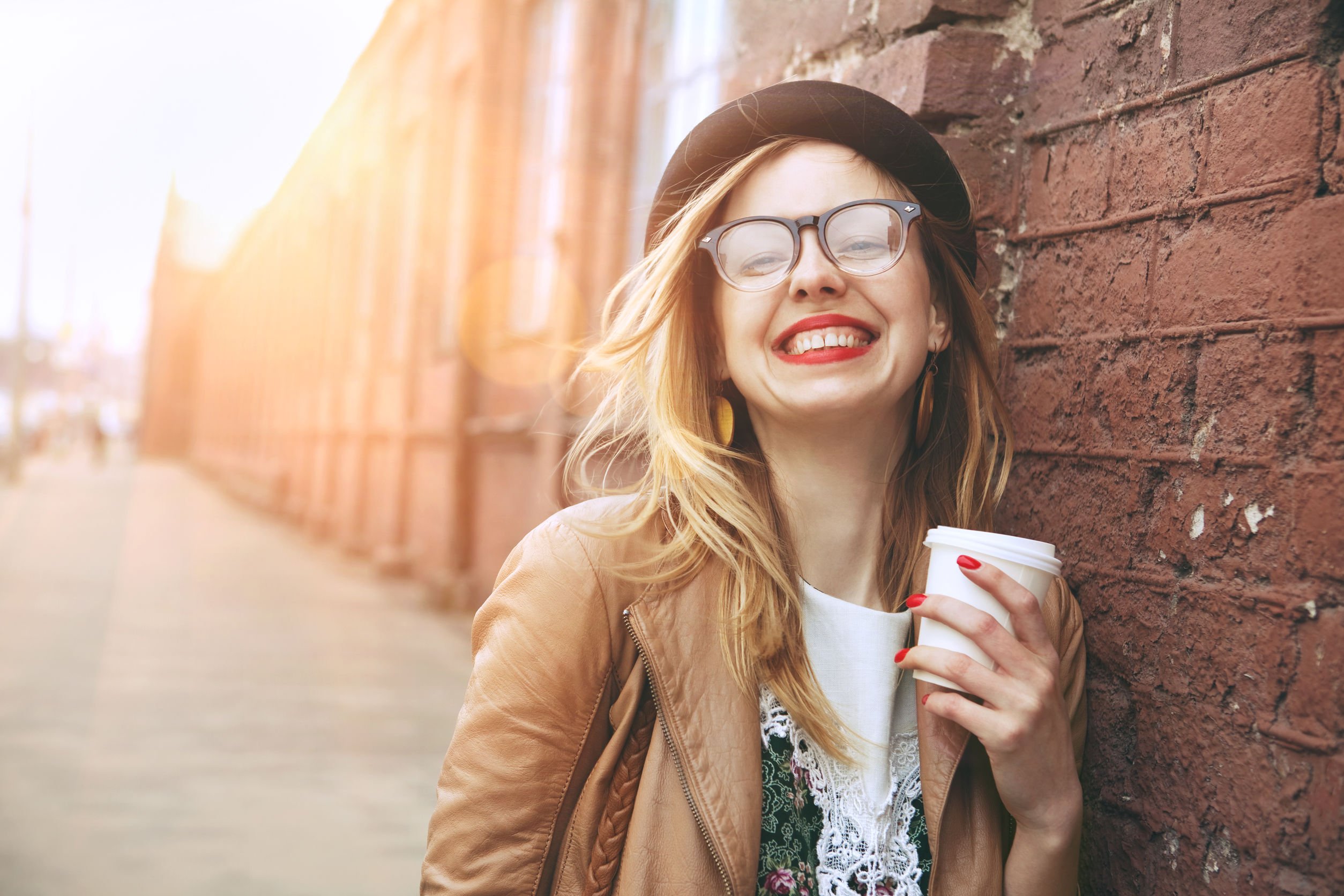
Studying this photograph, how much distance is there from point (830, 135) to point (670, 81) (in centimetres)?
574

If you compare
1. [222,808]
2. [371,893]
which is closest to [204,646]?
[222,808]

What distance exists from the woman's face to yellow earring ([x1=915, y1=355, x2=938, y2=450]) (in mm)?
251

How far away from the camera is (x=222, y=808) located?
436cm

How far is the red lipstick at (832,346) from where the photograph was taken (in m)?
1.69

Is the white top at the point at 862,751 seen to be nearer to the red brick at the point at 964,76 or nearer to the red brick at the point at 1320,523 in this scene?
the red brick at the point at 1320,523

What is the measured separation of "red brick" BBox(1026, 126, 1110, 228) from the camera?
1.93 m

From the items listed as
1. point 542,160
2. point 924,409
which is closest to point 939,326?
point 924,409

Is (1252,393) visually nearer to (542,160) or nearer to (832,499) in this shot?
(832,499)

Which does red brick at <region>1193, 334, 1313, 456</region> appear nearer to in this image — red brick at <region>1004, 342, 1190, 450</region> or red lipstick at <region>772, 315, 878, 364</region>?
red brick at <region>1004, 342, 1190, 450</region>

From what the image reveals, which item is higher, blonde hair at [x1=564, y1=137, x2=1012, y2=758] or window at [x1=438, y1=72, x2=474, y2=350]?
window at [x1=438, y1=72, x2=474, y2=350]

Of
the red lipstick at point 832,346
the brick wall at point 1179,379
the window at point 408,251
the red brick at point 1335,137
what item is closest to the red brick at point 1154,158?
the brick wall at point 1179,379

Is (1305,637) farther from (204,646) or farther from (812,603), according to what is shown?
(204,646)

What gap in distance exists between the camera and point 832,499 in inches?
73.9

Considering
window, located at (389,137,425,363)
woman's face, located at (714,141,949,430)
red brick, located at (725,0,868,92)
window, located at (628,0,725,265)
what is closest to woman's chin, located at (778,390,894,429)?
woman's face, located at (714,141,949,430)
